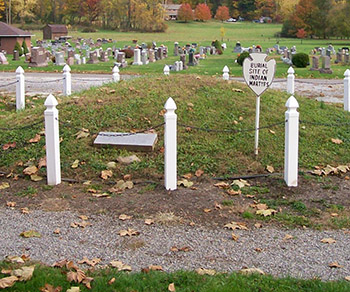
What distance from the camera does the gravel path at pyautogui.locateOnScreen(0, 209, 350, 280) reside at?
537 centimetres

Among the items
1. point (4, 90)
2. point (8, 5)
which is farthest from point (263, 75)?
point (8, 5)

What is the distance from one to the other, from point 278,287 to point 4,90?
58.2ft

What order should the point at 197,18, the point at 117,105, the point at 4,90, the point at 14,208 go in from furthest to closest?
the point at 197,18
the point at 4,90
the point at 117,105
the point at 14,208

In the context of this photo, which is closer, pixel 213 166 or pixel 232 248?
pixel 232 248

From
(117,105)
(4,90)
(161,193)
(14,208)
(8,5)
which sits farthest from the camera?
(8,5)

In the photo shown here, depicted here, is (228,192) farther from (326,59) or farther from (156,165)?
(326,59)

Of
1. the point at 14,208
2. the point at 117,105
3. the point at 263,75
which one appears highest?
the point at 263,75

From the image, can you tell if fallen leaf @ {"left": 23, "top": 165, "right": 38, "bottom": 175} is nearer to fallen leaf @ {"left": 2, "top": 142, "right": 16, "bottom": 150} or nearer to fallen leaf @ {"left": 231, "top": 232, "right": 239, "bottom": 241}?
fallen leaf @ {"left": 2, "top": 142, "right": 16, "bottom": 150}

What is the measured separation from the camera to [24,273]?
492cm

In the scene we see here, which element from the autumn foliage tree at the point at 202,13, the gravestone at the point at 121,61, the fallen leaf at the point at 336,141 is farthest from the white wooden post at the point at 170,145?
the autumn foliage tree at the point at 202,13

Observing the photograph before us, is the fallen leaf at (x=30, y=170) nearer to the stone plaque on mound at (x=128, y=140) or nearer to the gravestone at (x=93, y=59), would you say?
the stone plaque on mound at (x=128, y=140)

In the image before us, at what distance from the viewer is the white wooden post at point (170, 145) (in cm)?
782

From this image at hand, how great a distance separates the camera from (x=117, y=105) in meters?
10.5

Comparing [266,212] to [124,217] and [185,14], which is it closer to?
[124,217]
